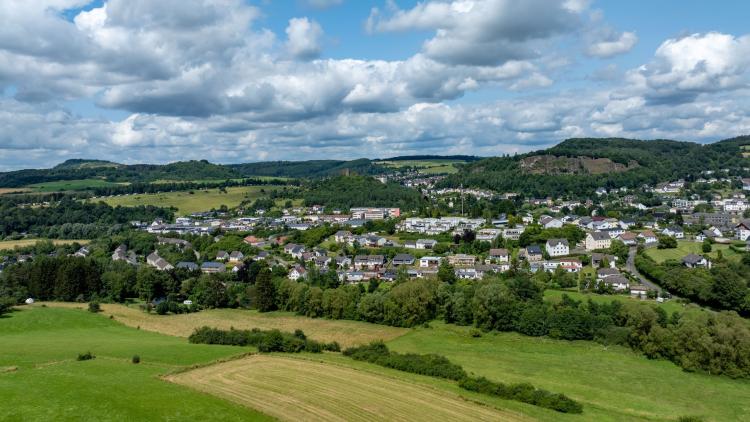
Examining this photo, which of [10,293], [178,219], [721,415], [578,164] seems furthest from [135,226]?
[578,164]

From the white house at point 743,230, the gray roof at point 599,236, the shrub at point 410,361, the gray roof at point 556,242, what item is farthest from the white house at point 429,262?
the white house at point 743,230

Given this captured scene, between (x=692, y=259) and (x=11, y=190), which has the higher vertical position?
(x=11, y=190)

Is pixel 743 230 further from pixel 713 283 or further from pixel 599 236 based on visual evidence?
pixel 713 283

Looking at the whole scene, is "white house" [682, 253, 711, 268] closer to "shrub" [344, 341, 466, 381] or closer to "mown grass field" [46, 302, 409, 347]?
"mown grass field" [46, 302, 409, 347]

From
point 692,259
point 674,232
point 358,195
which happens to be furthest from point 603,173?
point 692,259

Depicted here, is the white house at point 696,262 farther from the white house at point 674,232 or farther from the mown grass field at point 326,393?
the mown grass field at point 326,393
